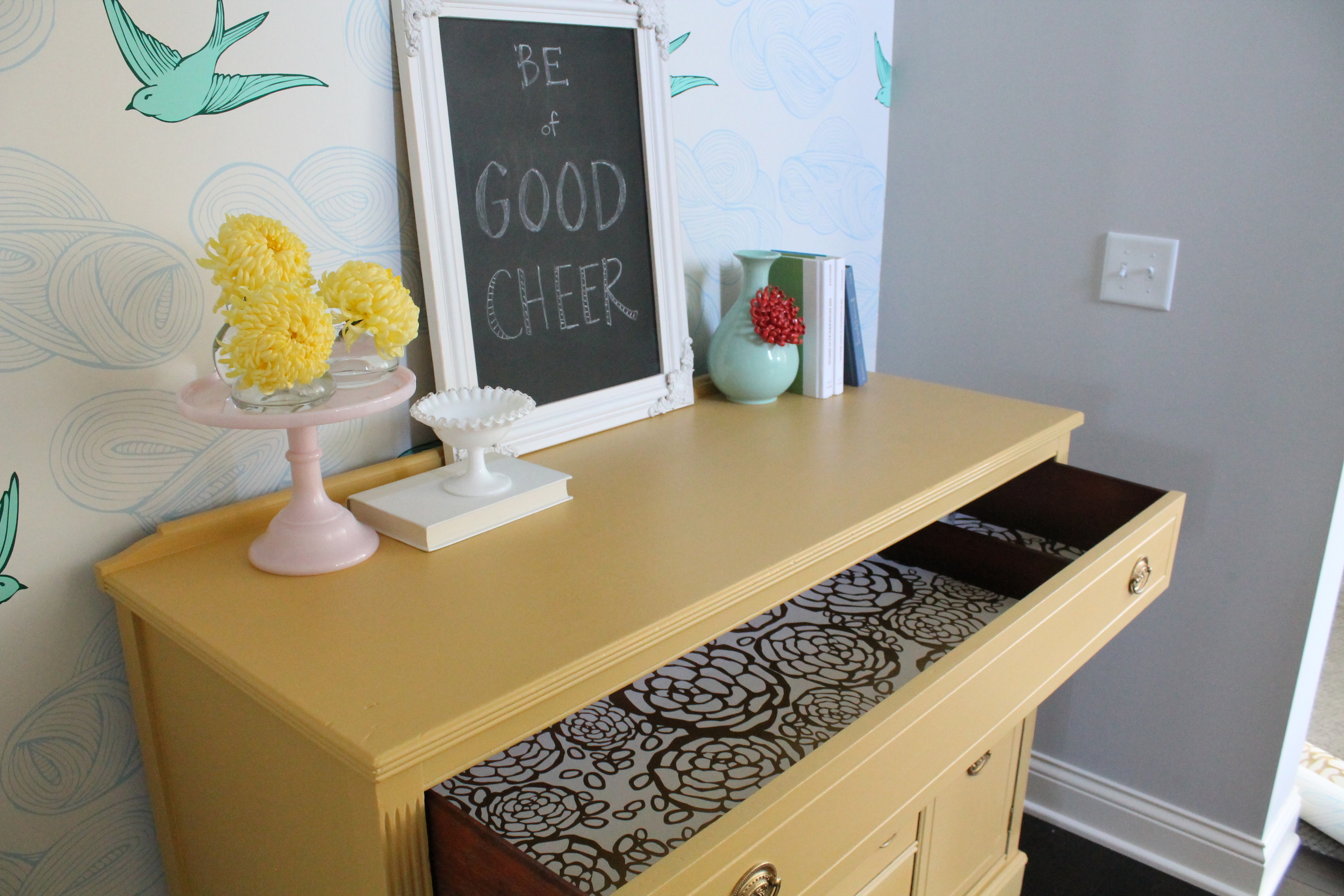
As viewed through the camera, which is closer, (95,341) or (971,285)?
(95,341)

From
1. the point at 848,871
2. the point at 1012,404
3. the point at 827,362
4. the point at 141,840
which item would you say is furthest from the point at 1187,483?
the point at 141,840

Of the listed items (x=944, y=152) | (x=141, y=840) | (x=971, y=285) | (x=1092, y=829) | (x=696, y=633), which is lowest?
(x=1092, y=829)

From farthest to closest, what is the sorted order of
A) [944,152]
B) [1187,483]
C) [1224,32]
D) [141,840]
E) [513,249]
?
→ [944,152] → [1187,483] → [1224,32] → [513,249] → [141,840]

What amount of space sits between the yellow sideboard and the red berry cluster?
0.14 metres

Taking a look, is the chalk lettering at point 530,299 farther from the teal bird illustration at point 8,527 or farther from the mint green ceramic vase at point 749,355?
the teal bird illustration at point 8,527

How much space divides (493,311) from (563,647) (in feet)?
1.54

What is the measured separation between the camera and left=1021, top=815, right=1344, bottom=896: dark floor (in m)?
1.62

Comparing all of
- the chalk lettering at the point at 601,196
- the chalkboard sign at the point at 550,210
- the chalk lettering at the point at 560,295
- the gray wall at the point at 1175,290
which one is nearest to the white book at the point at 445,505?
the chalkboard sign at the point at 550,210

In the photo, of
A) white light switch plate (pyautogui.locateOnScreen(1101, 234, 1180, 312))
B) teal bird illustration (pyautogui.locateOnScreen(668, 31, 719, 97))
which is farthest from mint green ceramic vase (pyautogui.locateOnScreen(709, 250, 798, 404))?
white light switch plate (pyautogui.locateOnScreen(1101, 234, 1180, 312))

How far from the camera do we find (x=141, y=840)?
0.98 metres

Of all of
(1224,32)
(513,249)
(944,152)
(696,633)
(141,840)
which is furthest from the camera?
(944,152)

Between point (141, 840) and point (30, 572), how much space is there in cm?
30

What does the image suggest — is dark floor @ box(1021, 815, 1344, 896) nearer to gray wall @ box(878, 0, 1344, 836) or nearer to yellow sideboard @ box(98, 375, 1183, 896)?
gray wall @ box(878, 0, 1344, 836)

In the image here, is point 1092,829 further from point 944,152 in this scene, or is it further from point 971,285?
point 944,152
